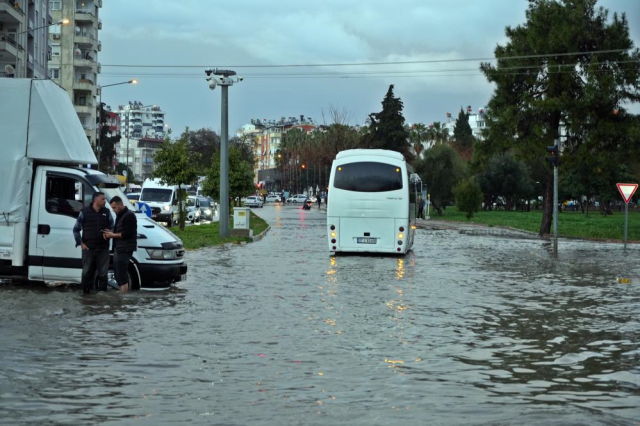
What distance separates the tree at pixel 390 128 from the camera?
338 ft

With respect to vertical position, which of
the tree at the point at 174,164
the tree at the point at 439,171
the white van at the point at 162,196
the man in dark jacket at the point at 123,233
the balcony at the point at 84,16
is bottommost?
the man in dark jacket at the point at 123,233

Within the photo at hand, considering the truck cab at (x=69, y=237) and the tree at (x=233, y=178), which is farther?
the tree at (x=233, y=178)

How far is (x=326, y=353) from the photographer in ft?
34.6

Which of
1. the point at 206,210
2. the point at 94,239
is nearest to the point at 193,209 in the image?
the point at 206,210

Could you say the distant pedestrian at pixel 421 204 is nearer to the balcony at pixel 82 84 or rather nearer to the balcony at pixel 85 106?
the balcony at pixel 85 106

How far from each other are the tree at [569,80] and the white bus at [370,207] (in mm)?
20252

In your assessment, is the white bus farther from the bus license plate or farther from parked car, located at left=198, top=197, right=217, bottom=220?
parked car, located at left=198, top=197, right=217, bottom=220

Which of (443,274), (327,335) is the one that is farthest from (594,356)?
(443,274)

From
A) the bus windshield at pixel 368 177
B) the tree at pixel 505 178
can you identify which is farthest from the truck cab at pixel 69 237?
the tree at pixel 505 178

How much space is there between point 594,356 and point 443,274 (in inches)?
459

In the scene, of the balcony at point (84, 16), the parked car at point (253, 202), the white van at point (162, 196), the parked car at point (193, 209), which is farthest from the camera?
the parked car at point (253, 202)

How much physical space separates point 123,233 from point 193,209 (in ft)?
149

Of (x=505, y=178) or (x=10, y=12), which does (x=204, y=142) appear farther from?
(x=10, y=12)

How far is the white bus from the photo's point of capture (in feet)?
93.5
